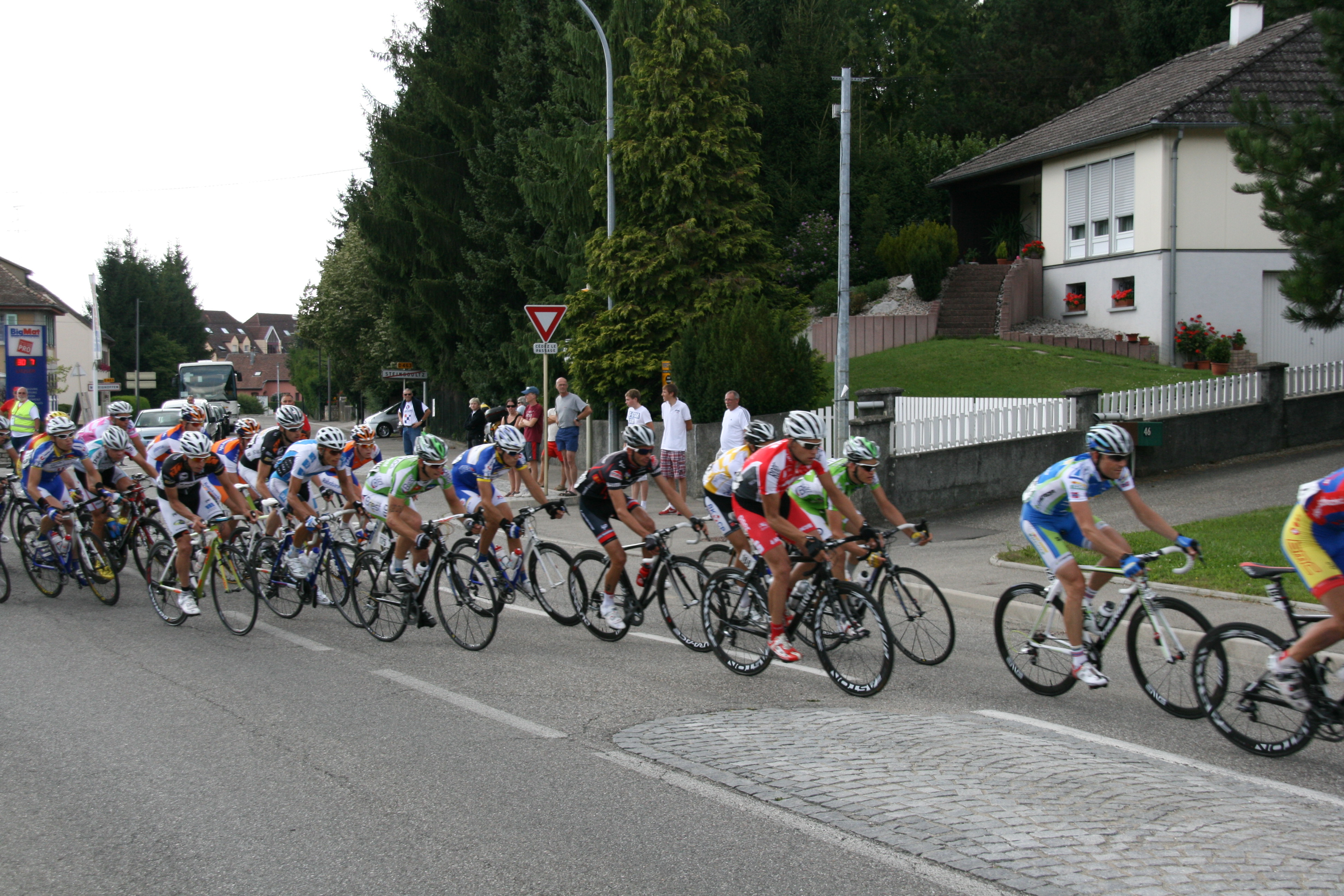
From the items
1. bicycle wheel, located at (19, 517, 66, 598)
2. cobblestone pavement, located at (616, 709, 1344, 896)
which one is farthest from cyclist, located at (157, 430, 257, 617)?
cobblestone pavement, located at (616, 709, 1344, 896)

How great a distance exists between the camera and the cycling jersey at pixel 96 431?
12.5 metres

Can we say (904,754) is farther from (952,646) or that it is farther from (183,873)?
(183,873)

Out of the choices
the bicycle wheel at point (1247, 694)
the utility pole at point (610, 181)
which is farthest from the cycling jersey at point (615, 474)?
the utility pole at point (610, 181)

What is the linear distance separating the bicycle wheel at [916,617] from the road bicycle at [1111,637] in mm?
556

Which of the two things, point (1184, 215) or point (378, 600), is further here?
point (1184, 215)

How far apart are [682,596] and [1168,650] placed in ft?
12.1

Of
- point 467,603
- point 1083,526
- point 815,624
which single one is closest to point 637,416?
point 467,603

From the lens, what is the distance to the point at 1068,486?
7.20 metres

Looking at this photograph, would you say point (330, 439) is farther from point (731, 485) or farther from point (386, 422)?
point (386, 422)

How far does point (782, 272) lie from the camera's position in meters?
24.0

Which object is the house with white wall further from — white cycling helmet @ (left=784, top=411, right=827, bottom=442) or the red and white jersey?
white cycling helmet @ (left=784, top=411, right=827, bottom=442)

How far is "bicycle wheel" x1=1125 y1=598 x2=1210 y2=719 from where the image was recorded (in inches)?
268

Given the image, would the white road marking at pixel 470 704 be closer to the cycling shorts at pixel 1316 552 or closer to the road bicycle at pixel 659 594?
the road bicycle at pixel 659 594

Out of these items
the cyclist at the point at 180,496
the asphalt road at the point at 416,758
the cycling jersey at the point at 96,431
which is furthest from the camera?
the cycling jersey at the point at 96,431
